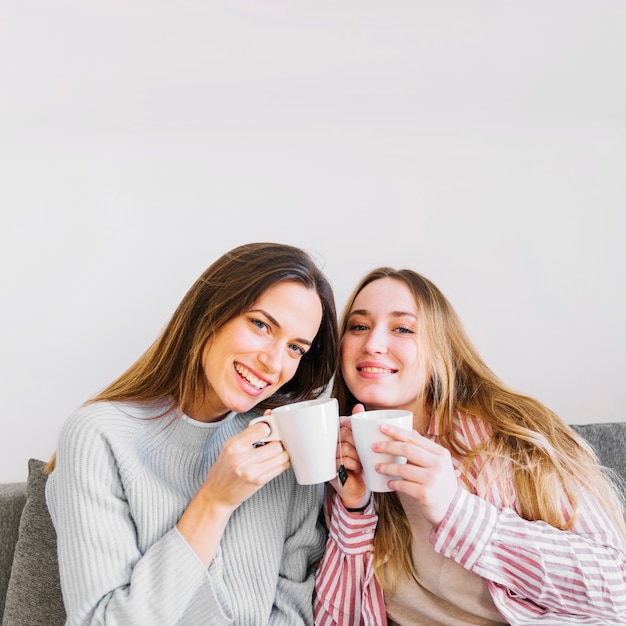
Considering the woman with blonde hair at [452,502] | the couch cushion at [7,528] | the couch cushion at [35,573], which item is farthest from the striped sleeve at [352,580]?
the couch cushion at [7,528]

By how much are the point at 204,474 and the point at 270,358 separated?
12.0 inches

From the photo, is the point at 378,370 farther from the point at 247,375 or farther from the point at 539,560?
the point at 539,560

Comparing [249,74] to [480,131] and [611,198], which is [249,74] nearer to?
[480,131]

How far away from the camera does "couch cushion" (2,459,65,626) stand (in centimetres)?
129

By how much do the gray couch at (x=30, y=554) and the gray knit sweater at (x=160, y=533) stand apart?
0.25m

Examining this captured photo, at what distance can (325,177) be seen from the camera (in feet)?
6.13

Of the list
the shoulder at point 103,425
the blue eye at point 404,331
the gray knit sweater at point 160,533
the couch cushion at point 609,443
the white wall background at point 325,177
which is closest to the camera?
the gray knit sweater at point 160,533

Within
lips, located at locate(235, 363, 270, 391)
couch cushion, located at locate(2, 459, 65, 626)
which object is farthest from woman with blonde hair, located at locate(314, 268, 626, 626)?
couch cushion, located at locate(2, 459, 65, 626)

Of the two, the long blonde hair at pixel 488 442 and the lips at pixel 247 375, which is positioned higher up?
the lips at pixel 247 375

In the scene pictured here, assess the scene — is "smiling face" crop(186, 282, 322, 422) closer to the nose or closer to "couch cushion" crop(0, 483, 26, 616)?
the nose

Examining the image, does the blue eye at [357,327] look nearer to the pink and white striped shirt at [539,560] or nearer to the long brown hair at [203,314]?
the long brown hair at [203,314]

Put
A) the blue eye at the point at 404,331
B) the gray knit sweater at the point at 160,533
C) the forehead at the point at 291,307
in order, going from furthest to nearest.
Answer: the blue eye at the point at 404,331, the forehead at the point at 291,307, the gray knit sweater at the point at 160,533

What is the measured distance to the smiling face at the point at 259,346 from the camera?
3.96 ft

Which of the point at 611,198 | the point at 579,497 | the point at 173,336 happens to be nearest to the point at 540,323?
the point at 611,198
